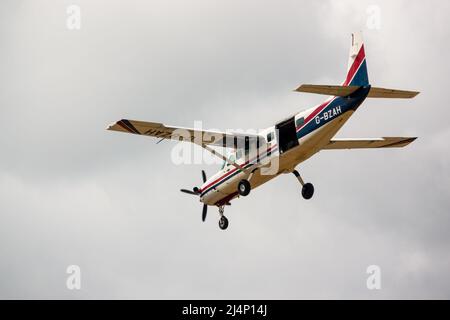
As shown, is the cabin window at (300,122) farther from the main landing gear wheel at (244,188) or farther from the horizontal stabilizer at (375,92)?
the main landing gear wheel at (244,188)

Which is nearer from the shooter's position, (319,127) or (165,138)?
(319,127)

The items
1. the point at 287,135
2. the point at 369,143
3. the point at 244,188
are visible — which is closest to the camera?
the point at 287,135

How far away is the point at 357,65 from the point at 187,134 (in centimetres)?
693

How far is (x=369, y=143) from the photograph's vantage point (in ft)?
118

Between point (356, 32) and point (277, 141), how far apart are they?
191 inches

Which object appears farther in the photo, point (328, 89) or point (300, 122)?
point (300, 122)

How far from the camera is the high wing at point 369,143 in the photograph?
35.0 m

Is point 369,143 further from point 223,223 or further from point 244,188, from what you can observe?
point 223,223

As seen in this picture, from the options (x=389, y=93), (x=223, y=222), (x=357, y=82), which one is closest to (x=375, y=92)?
(x=389, y=93)

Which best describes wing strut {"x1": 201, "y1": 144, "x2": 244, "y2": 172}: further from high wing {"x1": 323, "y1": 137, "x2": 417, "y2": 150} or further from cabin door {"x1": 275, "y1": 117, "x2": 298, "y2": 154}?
high wing {"x1": 323, "y1": 137, "x2": 417, "y2": 150}
